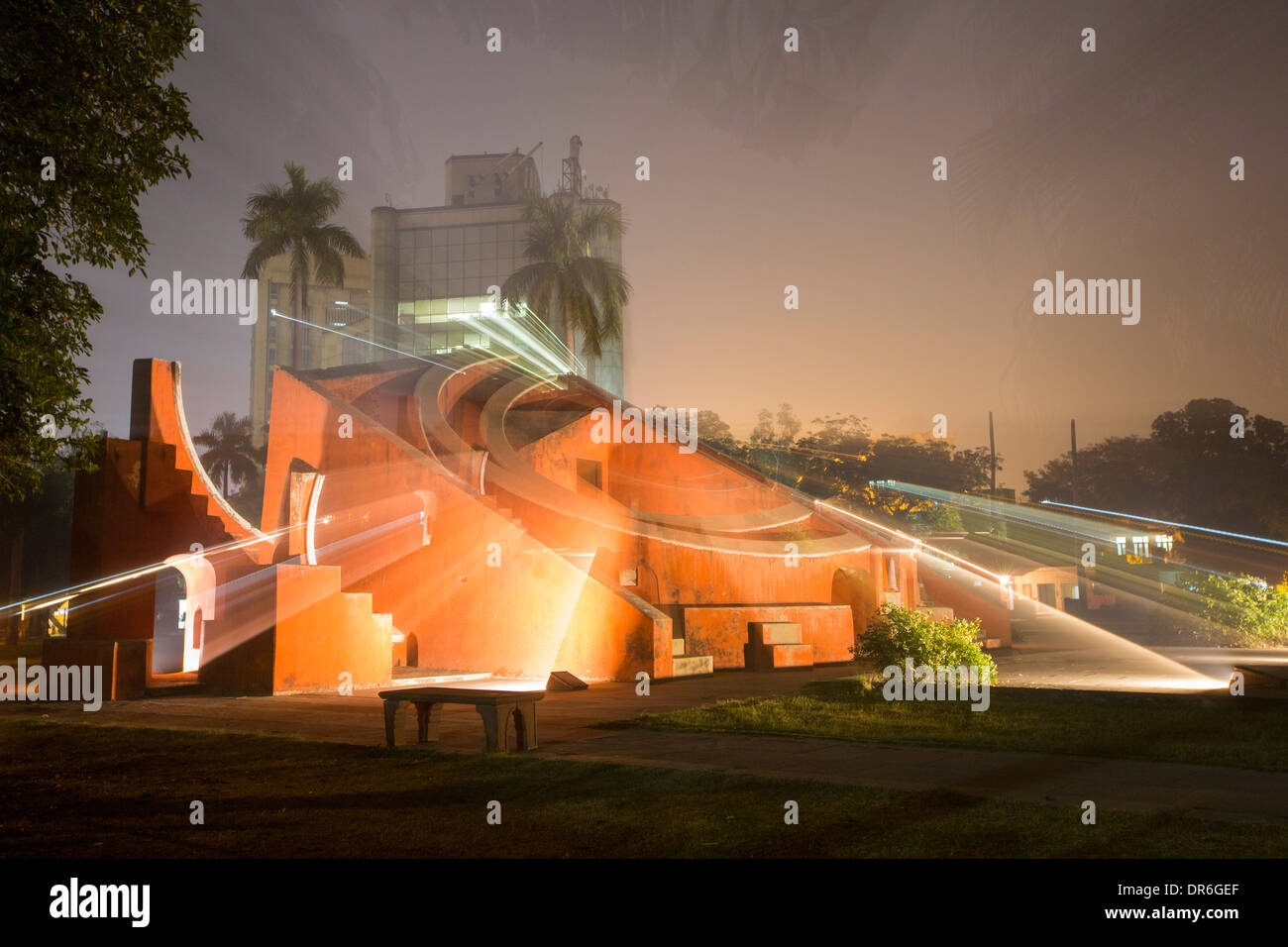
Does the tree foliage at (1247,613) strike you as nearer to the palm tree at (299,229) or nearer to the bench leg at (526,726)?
the bench leg at (526,726)

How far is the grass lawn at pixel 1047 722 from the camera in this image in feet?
26.3

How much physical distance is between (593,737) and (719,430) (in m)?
49.8

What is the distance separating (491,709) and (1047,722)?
5.70 meters

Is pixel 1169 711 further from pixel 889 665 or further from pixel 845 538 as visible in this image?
pixel 845 538

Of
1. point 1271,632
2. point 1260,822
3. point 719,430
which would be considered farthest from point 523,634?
point 719,430

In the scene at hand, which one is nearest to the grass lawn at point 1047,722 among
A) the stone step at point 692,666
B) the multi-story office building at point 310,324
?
the stone step at point 692,666

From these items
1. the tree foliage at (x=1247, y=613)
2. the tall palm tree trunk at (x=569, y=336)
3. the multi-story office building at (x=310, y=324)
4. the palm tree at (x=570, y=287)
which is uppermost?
the multi-story office building at (x=310, y=324)

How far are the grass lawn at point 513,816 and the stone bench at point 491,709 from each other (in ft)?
1.23

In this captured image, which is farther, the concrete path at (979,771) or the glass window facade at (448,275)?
the glass window facade at (448,275)

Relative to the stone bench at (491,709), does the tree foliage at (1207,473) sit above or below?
above

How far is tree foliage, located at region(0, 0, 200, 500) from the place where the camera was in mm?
8430

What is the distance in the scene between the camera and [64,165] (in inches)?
356

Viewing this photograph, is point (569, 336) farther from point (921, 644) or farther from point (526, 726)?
point (526, 726)

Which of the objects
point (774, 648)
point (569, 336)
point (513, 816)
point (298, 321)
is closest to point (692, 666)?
point (774, 648)
